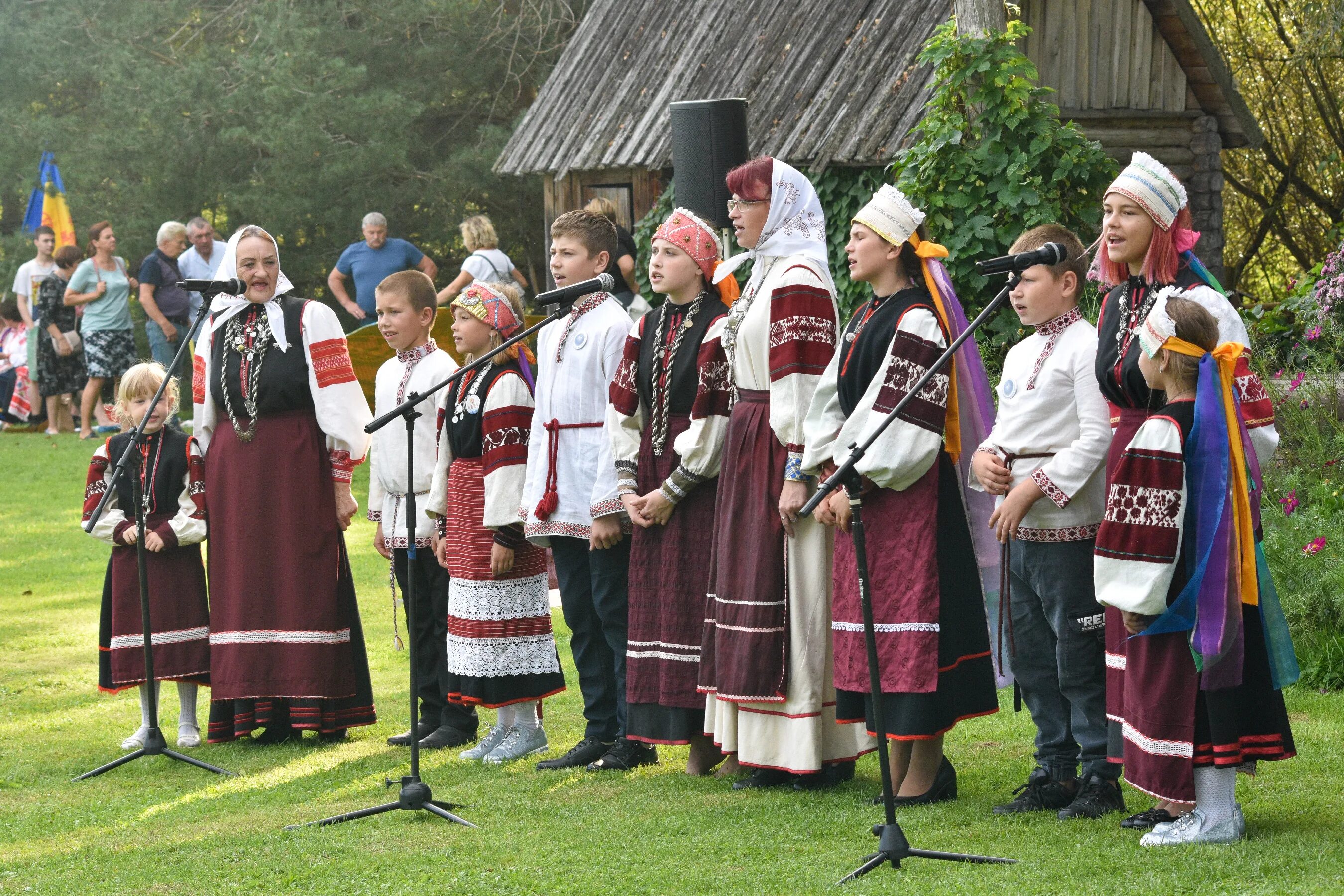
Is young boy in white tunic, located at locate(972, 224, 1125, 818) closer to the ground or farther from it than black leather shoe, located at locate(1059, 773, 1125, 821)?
farther from it

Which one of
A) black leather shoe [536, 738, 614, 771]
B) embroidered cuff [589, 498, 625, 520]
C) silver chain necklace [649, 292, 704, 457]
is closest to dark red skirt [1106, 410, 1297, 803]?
silver chain necklace [649, 292, 704, 457]

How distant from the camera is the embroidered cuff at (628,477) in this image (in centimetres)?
576

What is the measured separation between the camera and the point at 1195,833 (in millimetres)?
4414

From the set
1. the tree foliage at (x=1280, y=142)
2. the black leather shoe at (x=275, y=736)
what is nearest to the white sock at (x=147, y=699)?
the black leather shoe at (x=275, y=736)

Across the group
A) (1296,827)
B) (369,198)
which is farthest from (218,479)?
(369,198)

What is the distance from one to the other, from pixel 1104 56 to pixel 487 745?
29.2 ft

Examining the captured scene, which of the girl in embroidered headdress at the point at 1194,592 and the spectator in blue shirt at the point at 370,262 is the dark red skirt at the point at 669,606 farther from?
the spectator in blue shirt at the point at 370,262

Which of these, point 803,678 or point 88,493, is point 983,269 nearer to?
point 803,678

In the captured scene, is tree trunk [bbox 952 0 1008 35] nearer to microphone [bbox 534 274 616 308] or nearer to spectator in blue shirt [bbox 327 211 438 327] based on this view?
spectator in blue shirt [bbox 327 211 438 327]

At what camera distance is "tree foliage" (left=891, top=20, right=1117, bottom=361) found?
33.6 ft

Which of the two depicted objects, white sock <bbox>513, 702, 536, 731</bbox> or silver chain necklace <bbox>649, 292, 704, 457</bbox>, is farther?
white sock <bbox>513, 702, 536, 731</bbox>

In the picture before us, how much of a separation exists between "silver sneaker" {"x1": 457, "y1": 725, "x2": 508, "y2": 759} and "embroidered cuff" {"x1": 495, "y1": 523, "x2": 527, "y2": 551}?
754 millimetres

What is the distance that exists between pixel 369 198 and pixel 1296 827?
52.6ft

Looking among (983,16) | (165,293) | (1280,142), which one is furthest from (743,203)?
(1280,142)
